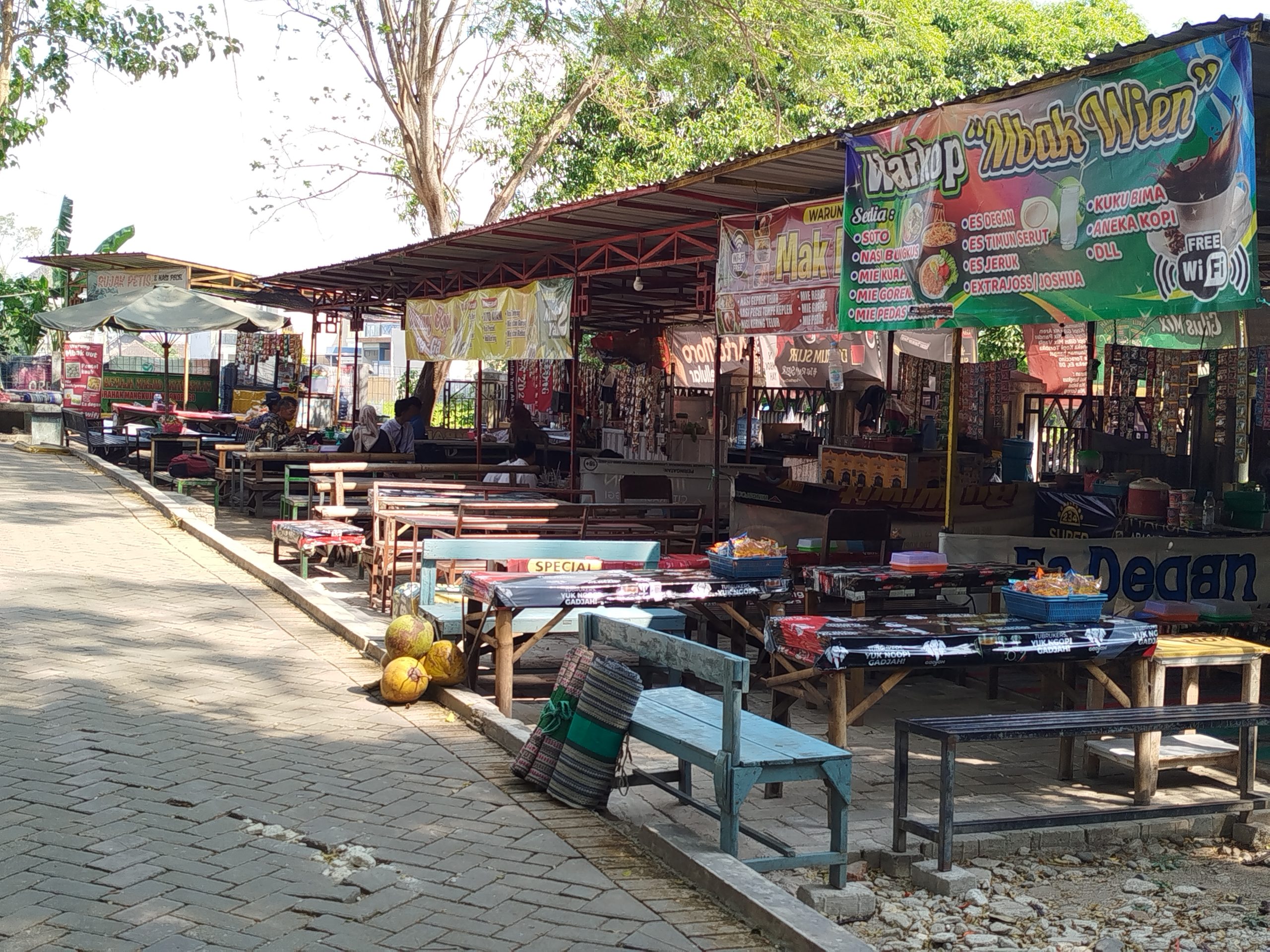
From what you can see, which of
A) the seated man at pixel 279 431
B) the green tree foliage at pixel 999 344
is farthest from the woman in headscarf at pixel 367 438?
the green tree foliage at pixel 999 344

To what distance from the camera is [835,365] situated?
18359 mm

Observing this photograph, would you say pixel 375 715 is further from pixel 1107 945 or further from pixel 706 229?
pixel 706 229

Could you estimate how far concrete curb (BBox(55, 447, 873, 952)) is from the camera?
13.7 feet

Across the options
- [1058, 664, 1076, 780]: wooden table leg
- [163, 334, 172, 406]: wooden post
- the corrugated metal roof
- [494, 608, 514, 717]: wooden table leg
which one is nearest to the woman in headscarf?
the corrugated metal roof

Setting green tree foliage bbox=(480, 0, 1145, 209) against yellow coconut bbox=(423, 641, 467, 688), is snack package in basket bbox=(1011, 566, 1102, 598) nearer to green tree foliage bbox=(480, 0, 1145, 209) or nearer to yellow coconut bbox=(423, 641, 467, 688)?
yellow coconut bbox=(423, 641, 467, 688)

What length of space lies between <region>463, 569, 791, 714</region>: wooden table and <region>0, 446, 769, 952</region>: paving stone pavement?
21.3 inches

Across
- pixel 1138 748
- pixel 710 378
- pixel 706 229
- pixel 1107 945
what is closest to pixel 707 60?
pixel 710 378

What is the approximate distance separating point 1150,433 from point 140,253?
2478 cm

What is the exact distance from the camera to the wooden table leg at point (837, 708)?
5750mm

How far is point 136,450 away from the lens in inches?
887

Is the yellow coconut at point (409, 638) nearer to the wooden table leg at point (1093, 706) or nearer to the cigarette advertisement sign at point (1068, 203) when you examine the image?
the cigarette advertisement sign at point (1068, 203)

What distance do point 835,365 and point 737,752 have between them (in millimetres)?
14105

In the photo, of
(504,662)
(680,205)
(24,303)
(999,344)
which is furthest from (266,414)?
(24,303)

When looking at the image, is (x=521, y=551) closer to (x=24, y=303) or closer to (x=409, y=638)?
(x=409, y=638)
